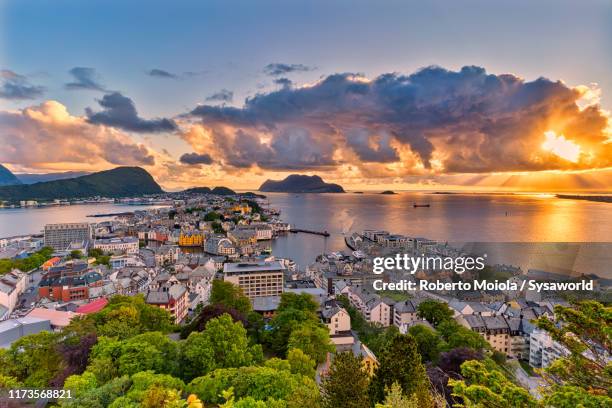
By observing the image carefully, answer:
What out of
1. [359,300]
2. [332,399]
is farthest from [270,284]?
[332,399]

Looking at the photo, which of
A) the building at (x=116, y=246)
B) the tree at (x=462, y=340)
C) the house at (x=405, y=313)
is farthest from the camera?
the building at (x=116, y=246)

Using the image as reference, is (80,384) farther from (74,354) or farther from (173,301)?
(173,301)

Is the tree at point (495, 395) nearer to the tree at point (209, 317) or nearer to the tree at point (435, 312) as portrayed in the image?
the tree at point (209, 317)

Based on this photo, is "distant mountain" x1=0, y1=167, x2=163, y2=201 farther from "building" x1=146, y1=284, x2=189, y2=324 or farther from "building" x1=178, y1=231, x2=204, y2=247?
"building" x1=146, y1=284, x2=189, y2=324

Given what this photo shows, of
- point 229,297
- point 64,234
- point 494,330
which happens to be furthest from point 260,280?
point 64,234

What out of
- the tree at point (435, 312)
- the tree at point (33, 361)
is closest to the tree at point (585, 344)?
the tree at point (33, 361)

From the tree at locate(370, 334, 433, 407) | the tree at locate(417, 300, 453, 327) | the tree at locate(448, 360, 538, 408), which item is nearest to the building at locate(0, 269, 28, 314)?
the tree at locate(370, 334, 433, 407)

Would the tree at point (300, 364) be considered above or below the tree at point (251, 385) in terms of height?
below
